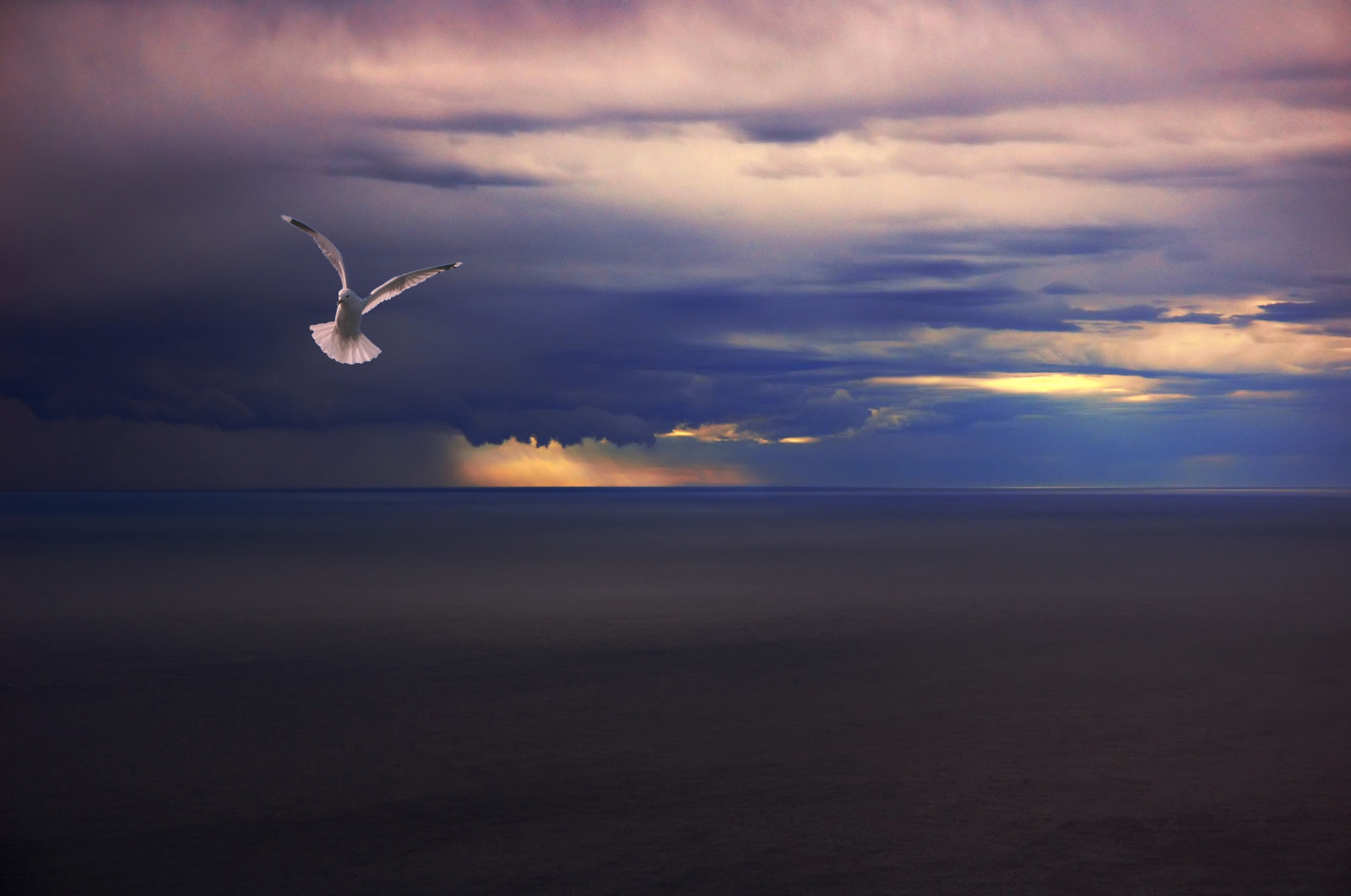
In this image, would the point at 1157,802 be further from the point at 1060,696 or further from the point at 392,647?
the point at 392,647

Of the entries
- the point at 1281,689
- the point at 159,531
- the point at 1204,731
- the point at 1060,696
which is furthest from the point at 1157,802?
the point at 159,531

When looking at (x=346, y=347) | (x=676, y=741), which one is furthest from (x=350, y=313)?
(x=676, y=741)

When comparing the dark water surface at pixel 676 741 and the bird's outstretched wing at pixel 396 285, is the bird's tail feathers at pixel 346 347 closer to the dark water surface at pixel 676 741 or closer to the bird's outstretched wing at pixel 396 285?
the bird's outstretched wing at pixel 396 285

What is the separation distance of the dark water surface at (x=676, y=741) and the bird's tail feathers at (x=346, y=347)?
261 inches

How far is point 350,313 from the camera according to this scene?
24281 millimetres

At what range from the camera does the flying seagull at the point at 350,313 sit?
949 inches

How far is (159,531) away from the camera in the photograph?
108 metres

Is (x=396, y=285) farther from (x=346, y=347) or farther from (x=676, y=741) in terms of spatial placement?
(x=676, y=741)

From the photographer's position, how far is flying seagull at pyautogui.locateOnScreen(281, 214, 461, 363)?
24.1 metres

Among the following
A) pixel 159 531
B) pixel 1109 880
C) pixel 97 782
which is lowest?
pixel 1109 880

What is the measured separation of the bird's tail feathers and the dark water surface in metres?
6.63

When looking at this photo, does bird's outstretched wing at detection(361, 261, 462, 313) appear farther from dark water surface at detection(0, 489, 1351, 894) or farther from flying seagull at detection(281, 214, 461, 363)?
dark water surface at detection(0, 489, 1351, 894)

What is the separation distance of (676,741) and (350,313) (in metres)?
10.4

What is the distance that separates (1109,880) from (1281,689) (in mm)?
13800
